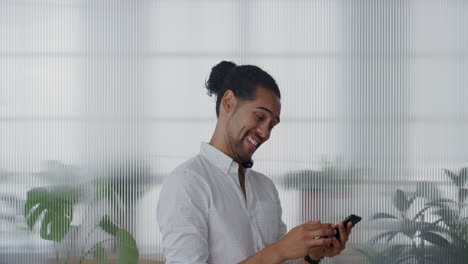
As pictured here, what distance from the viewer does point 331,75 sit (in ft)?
10.7

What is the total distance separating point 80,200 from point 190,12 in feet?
3.87

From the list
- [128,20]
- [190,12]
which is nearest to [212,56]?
[190,12]

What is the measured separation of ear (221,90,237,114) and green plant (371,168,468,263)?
6.10ft

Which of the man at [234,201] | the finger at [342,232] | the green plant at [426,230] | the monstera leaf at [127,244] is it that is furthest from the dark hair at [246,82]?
the green plant at [426,230]

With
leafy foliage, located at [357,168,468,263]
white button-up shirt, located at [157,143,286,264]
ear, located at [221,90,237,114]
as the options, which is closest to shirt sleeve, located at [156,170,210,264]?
white button-up shirt, located at [157,143,286,264]

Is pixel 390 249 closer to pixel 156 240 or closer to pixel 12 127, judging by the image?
pixel 156 240

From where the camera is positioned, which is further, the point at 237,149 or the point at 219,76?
the point at 219,76

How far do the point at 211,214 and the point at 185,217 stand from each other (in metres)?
0.09

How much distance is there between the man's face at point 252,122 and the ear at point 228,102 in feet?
0.05

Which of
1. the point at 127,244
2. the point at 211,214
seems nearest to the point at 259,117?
the point at 211,214

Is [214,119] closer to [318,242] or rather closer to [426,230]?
[426,230]

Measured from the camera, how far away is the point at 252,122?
1619 millimetres

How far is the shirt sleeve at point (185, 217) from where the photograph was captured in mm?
1436

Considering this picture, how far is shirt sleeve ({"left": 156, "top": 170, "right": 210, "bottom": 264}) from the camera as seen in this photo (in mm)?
1436
